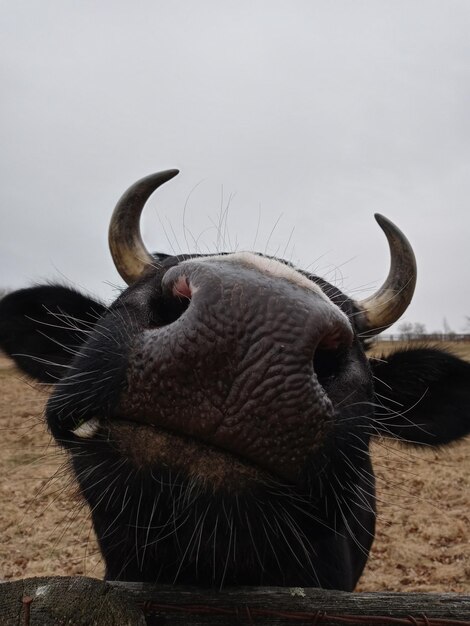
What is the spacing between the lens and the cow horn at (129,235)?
9.21ft

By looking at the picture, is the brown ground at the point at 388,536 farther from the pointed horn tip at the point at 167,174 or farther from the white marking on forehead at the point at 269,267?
the white marking on forehead at the point at 269,267

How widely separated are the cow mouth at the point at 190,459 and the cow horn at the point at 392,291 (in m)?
1.48

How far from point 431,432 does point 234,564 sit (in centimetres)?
187

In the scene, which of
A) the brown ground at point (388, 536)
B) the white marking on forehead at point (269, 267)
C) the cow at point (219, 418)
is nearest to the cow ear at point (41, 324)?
the cow at point (219, 418)

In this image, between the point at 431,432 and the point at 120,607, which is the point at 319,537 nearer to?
the point at 120,607

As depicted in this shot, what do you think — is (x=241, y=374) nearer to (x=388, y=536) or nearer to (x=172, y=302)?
(x=172, y=302)

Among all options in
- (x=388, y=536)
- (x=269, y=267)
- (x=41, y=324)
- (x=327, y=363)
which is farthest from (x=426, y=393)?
(x=388, y=536)

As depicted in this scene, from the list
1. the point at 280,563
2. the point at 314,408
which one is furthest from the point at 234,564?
the point at 314,408

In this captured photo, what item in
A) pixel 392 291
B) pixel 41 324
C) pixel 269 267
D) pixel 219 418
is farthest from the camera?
pixel 41 324

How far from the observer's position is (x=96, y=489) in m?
1.76

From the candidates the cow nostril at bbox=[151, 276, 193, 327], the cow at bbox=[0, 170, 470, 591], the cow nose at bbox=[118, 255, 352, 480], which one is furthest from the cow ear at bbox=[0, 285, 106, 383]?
the cow nose at bbox=[118, 255, 352, 480]

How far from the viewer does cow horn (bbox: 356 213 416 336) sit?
2.78 metres

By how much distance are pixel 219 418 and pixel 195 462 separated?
0.51 ft

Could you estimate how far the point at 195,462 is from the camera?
144cm
